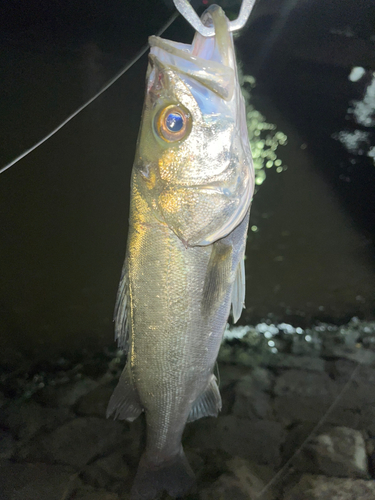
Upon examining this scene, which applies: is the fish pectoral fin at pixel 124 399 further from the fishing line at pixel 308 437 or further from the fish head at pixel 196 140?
the fishing line at pixel 308 437

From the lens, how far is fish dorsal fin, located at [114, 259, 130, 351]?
902mm

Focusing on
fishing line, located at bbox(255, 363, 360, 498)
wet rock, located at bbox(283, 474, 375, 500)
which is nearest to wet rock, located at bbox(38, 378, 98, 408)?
fishing line, located at bbox(255, 363, 360, 498)

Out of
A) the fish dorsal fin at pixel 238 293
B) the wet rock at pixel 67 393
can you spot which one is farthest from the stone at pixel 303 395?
the wet rock at pixel 67 393

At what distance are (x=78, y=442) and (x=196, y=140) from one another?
1.85m

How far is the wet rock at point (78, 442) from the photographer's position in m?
1.49

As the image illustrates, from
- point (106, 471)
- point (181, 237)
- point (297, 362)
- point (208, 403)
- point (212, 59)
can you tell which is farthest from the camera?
point (297, 362)

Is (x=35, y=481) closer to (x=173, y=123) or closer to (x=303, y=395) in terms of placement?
(x=303, y=395)

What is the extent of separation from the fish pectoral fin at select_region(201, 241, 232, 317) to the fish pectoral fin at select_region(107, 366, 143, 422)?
18.8 inches

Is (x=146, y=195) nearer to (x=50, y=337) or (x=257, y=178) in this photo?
(x=257, y=178)

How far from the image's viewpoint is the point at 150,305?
2.87ft

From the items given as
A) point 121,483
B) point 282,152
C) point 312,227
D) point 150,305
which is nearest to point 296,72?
point 282,152

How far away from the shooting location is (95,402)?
1827 mm

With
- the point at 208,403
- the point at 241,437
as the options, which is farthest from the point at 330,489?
the point at 208,403

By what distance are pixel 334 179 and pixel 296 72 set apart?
2.65ft
